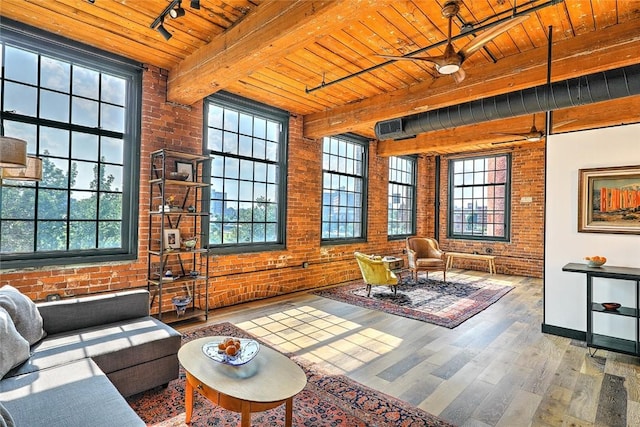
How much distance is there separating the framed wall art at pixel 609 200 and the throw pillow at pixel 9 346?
5291 millimetres

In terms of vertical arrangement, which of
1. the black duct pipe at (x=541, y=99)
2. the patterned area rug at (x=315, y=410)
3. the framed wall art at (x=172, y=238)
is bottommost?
the patterned area rug at (x=315, y=410)

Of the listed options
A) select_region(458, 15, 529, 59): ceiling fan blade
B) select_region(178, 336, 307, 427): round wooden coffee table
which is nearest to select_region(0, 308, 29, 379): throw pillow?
select_region(178, 336, 307, 427): round wooden coffee table

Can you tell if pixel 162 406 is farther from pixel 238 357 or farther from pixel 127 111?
pixel 127 111

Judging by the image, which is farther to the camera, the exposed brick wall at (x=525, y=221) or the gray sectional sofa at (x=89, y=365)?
the exposed brick wall at (x=525, y=221)

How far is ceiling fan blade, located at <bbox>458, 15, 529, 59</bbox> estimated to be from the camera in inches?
85.6

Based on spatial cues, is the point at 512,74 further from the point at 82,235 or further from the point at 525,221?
the point at 525,221

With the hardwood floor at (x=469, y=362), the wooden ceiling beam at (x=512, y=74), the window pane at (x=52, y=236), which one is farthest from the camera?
the window pane at (x=52, y=236)

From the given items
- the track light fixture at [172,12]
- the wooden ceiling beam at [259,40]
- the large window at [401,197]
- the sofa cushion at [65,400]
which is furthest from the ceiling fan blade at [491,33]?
the large window at [401,197]

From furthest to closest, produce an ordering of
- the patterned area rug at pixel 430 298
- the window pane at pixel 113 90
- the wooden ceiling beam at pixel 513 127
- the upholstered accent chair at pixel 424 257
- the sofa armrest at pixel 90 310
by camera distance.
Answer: the upholstered accent chair at pixel 424 257
the patterned area rug at pixel 430 298
the wooden ceiling beam at pixel 513 127
the window pane at pixel 113 90
the sofa armrest at pixel 90 310

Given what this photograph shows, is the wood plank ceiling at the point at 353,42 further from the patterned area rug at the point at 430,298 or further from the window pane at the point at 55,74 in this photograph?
the patterned area rug at the point at 430,298

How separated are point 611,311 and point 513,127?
3.76 meters

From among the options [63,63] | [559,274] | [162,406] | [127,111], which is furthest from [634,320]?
[63,63]

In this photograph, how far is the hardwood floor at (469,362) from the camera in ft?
8.09

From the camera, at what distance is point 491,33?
2283mm
